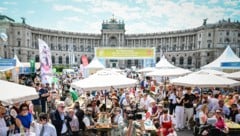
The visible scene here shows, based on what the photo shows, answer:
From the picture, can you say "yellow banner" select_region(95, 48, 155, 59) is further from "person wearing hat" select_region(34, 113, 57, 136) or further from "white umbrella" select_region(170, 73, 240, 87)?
"person wearing hat" select_region(34, 113, 57, 136)

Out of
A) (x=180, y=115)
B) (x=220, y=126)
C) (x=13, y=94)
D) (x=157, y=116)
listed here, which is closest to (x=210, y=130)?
(x=220, y=126)

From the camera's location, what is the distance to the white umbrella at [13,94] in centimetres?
612

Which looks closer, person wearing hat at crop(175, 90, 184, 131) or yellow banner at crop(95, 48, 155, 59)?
person wearing hat at crop(175, 90, 184, 131)

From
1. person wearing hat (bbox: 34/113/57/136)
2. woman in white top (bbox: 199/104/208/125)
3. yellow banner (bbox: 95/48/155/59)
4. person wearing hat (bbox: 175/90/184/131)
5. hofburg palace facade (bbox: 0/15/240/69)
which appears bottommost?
person wearing hat (bbox: 175/90/184/131)

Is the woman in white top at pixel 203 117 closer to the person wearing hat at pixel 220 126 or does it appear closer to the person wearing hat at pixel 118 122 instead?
the person wearing hat at pixel 220 126

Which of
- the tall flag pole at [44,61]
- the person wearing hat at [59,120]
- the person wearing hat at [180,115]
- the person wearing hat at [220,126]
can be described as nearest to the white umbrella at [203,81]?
the person wearing hat at [180,115]

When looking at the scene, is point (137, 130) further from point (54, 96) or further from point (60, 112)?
point (54, 96)

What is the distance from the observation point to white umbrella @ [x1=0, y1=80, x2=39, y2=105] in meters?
6.12

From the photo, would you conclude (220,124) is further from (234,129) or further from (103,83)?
(103,83)

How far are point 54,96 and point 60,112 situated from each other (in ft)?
18.5

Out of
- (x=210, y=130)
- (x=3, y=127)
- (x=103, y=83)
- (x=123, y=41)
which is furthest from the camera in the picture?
(x=123, y=41)

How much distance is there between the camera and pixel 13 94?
21.2 feet

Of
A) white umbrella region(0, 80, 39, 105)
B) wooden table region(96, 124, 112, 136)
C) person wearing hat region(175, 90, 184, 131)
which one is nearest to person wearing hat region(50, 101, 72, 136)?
white umbrella region(0, 80, 39, 105)

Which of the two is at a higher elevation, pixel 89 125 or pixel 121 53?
pixel 121 53
